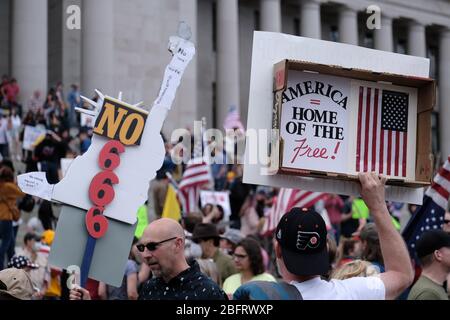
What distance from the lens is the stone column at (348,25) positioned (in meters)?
45.1

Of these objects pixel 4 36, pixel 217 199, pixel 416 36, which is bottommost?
pixel 217 199

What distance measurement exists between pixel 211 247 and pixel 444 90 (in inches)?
1657

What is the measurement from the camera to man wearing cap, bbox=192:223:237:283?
31.9ft

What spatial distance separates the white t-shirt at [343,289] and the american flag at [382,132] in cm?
131

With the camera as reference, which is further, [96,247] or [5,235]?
[5,235]

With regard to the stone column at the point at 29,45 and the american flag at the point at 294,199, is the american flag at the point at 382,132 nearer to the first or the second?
the american flag at the point at 294,199

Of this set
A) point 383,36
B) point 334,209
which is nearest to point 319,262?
point 334,209

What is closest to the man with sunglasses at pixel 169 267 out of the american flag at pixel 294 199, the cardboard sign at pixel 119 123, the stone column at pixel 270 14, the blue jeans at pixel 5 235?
the cardboard sign at pixel 119 123

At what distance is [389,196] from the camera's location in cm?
532

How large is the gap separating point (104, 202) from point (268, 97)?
1.75m

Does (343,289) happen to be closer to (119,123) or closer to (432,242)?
(432,242)

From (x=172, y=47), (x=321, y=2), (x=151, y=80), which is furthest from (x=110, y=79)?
(x=172, y=47)

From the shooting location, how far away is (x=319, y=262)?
13.1ft
